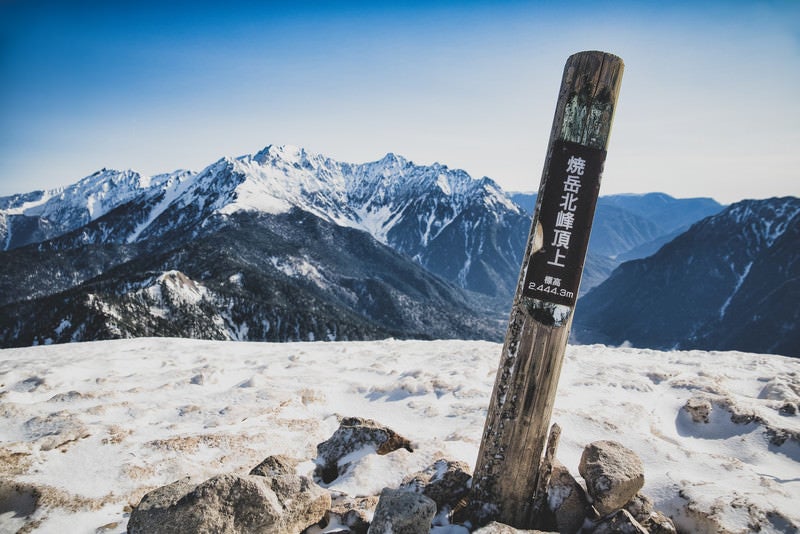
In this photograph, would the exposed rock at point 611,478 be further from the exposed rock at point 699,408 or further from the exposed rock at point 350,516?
the exposed rock at point 699,408

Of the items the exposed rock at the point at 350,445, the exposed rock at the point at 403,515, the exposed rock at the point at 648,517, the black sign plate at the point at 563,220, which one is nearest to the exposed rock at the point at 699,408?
the exposed rock at the point at 648,517

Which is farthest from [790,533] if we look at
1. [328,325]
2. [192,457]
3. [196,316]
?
[328,325]

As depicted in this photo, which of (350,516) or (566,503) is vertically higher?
(566,503)

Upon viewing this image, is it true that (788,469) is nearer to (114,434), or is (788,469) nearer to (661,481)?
(661,481)

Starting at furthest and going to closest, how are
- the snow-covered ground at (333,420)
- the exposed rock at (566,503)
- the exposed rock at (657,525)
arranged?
the snow-covered ground at (333,420), the exposed rock at (566,503), the exposed rock at (657,525)

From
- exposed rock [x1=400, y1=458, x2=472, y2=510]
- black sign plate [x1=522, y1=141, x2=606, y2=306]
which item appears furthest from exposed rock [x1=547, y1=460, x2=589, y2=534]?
black sign plate [x1=522, y1=141, x2=606, y2=306]

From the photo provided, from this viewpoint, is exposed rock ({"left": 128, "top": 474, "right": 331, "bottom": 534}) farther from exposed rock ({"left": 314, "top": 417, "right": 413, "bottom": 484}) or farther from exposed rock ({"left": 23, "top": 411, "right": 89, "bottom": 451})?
exposed rock ({"left": 23, "top": 411, "right": 89, "bottom": 451})

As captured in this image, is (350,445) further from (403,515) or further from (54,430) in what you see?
(54,430)

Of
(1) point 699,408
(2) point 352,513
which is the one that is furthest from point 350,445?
(1) point 699,408
